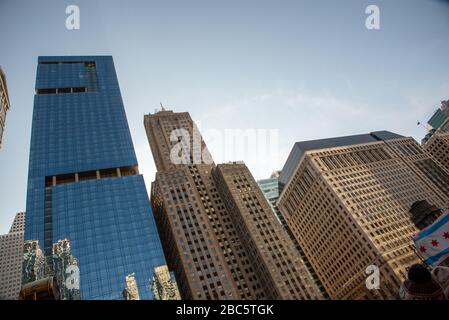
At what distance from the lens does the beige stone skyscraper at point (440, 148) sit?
6570 inches

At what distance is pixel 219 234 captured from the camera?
111 m

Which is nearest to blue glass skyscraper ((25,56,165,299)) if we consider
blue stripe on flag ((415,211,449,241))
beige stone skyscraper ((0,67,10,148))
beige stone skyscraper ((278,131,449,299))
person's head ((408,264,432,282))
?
beige stone skyscraper ((0,67,10,148))

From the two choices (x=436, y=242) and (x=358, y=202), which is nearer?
(x=436, y=242)

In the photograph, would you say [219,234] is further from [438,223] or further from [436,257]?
[438,223]

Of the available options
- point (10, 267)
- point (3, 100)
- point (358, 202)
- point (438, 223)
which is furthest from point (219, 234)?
point (10, 267)

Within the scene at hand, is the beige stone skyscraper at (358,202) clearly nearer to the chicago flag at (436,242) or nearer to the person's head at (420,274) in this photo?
the chicago flag at (436,242)

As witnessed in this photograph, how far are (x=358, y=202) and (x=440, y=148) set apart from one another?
79453 mm

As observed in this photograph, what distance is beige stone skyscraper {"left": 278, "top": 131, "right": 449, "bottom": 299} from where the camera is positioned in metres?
107

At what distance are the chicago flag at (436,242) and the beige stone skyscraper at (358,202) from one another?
253ft

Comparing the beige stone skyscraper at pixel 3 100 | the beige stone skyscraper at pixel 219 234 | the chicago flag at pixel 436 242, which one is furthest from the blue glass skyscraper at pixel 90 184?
the chicago flag at pixel 436 242
